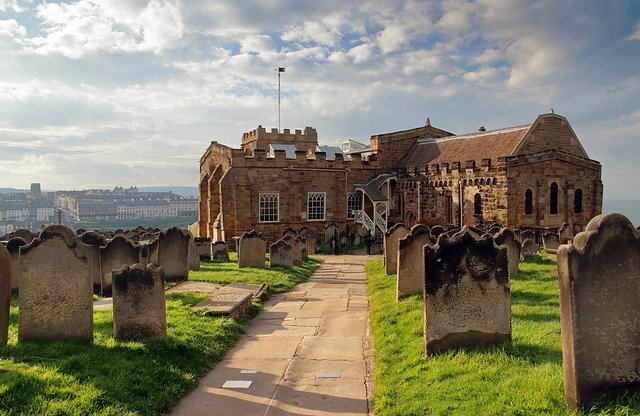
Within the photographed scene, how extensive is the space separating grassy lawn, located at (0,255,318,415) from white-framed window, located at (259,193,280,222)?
927 inches

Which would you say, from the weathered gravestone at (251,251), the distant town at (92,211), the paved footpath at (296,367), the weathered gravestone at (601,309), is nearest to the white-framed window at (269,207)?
the weathered gravestone at (251,251)

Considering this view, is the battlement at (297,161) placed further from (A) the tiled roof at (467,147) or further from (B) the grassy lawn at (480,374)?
(B) the grassy lawn at (480,374)

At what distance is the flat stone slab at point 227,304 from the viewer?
9.75 meters

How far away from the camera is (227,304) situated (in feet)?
33.7

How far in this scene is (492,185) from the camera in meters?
26.4

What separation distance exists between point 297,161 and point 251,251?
17.0 meters

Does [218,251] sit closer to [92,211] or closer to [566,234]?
[566,234]

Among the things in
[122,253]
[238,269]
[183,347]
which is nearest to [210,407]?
[183,347]

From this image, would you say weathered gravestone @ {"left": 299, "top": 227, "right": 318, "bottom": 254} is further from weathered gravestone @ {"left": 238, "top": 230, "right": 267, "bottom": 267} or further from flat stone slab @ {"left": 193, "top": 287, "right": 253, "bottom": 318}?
flat stone slab @ {"left": 193, "top": 287, "right": 253, "bottom": 318}

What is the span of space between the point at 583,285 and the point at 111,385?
5.23 metres

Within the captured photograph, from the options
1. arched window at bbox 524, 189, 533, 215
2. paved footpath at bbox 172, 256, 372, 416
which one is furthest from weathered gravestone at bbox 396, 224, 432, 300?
arched window at bbox 524, 189, 533, 215

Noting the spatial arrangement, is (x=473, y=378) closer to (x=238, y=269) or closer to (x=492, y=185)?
(x=238, y=269)

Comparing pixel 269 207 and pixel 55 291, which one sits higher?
pixel 269 207

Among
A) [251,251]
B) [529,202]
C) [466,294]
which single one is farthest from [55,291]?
[529,202]
